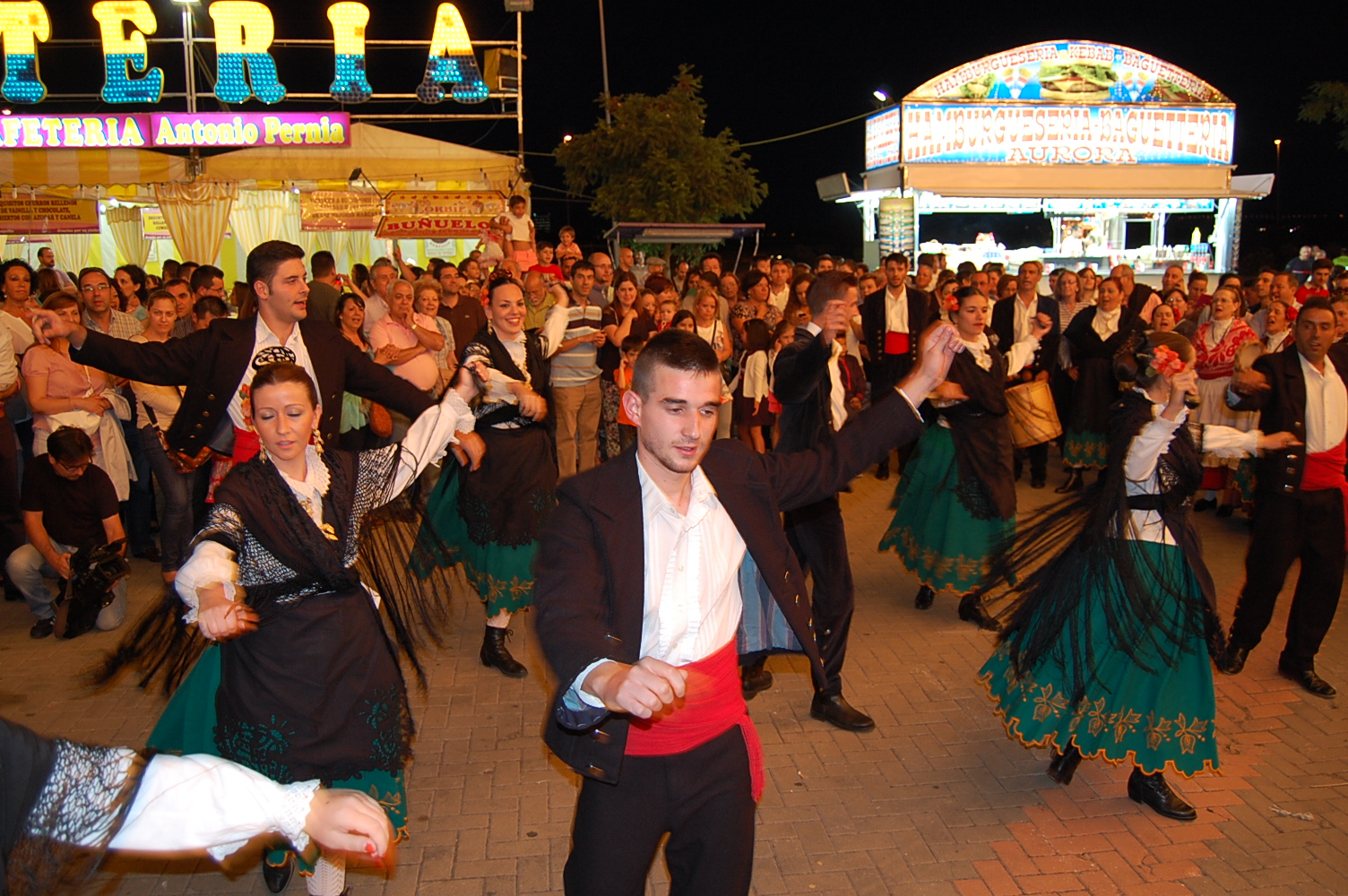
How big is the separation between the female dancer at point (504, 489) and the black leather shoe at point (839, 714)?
174 centimetres

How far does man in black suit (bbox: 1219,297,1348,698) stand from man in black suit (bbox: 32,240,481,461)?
448 centimetres

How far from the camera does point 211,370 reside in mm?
4465

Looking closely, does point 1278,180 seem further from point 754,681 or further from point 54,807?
point 54,807

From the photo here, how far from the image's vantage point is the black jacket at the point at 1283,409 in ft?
17.7

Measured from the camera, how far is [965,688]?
18.4 feet

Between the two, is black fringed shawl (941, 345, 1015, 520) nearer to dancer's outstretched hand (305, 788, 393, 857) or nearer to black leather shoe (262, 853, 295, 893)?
black leather shoe (262, 853, 295, 893)

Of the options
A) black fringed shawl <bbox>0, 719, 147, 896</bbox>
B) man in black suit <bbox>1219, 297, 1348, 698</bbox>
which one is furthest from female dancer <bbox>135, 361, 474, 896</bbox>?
man in black suit <bbox>1219, 297, 1348, 698</bbox>

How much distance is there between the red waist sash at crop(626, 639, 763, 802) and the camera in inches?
102

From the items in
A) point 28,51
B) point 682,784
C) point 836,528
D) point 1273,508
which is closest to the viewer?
point 682,784

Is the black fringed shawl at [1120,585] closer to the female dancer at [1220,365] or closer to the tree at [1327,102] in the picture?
the female dancer at [1220,365]

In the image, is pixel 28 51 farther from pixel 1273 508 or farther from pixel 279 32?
pixel 1273 508

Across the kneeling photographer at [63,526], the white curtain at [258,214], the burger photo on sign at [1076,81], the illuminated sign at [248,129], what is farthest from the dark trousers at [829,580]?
the burger photo on sign at [1076,81]

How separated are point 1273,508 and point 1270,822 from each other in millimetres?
1956

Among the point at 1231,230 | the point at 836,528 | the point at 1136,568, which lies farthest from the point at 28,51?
the point at 1231,230
